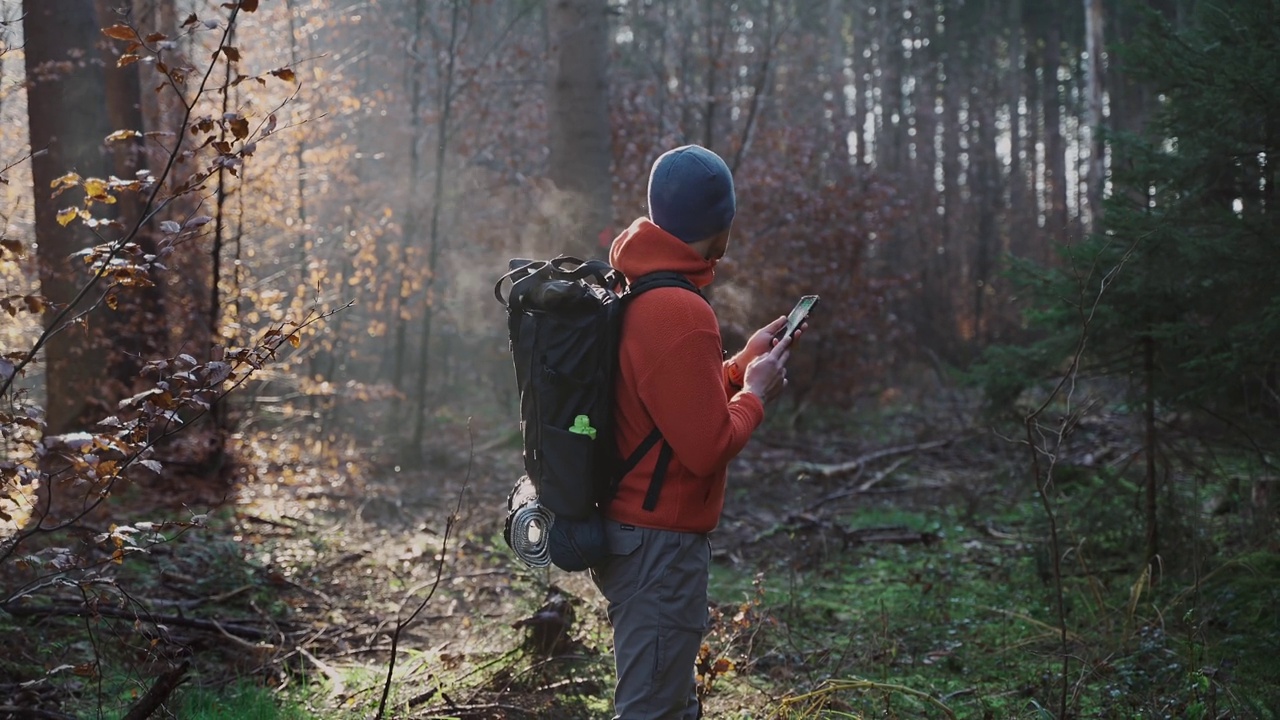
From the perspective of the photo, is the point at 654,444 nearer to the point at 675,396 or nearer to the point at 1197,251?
the point at 675,396

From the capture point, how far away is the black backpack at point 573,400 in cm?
303

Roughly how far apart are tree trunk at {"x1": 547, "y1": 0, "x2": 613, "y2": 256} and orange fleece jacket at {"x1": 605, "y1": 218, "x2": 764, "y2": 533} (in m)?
6.86

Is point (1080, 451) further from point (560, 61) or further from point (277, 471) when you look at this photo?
point (277, 471)

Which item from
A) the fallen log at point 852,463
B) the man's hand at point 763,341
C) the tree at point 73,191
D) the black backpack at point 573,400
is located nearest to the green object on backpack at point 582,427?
the black backpack at point 573,400

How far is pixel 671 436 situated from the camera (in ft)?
9.66

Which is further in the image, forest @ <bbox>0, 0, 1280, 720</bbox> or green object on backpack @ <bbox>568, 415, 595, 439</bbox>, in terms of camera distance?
forest @ <bbox>0, 0, 1280, 720</bbox>

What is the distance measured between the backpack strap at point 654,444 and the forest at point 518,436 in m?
0.77

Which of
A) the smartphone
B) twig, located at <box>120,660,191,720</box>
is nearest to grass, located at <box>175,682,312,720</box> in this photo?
twig, located at <box>120,660,191,720</box>

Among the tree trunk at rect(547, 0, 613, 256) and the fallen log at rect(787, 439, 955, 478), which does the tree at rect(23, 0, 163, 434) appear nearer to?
the tree trunk at rect(547, 0, 613, 256)

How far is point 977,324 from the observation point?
22688 mm

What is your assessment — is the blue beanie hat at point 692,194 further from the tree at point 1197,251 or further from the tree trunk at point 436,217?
the tree trunk at point 436,217

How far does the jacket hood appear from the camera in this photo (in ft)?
10.2

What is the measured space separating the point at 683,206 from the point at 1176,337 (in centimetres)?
394

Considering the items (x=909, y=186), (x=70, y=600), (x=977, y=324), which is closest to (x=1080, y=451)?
(x=70, y=600)
